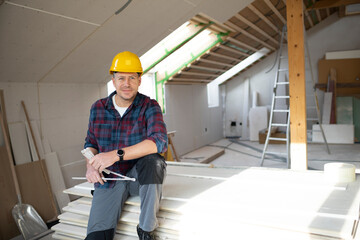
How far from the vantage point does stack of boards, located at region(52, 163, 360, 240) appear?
5.58ft

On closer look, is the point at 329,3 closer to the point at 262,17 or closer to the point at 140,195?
the point at 262,17

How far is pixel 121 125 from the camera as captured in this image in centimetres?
206

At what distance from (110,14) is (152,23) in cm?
66

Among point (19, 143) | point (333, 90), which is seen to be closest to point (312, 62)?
point (333, 90)

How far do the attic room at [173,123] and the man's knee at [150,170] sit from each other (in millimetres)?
303

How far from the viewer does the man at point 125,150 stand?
1.86 metres

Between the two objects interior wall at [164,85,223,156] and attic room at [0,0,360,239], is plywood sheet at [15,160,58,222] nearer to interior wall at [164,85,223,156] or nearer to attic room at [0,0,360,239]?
attic room at [0,0,360,239]

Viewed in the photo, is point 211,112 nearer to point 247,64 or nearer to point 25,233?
point 247,64

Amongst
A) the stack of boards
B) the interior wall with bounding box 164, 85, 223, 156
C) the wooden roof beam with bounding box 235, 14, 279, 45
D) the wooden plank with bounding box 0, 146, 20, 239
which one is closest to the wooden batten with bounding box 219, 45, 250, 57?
the wooden roof beam with bounding box 235, 14, 279, 45

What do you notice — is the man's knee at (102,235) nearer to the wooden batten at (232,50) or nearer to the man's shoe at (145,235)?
the man's shoe at (145,235)

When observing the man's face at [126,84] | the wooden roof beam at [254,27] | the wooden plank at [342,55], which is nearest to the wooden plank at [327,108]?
the wooden plank at [342,55]

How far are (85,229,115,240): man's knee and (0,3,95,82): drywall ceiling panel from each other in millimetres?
1802

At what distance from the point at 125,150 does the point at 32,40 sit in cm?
163

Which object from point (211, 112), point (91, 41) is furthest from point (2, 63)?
point (211, 112)
